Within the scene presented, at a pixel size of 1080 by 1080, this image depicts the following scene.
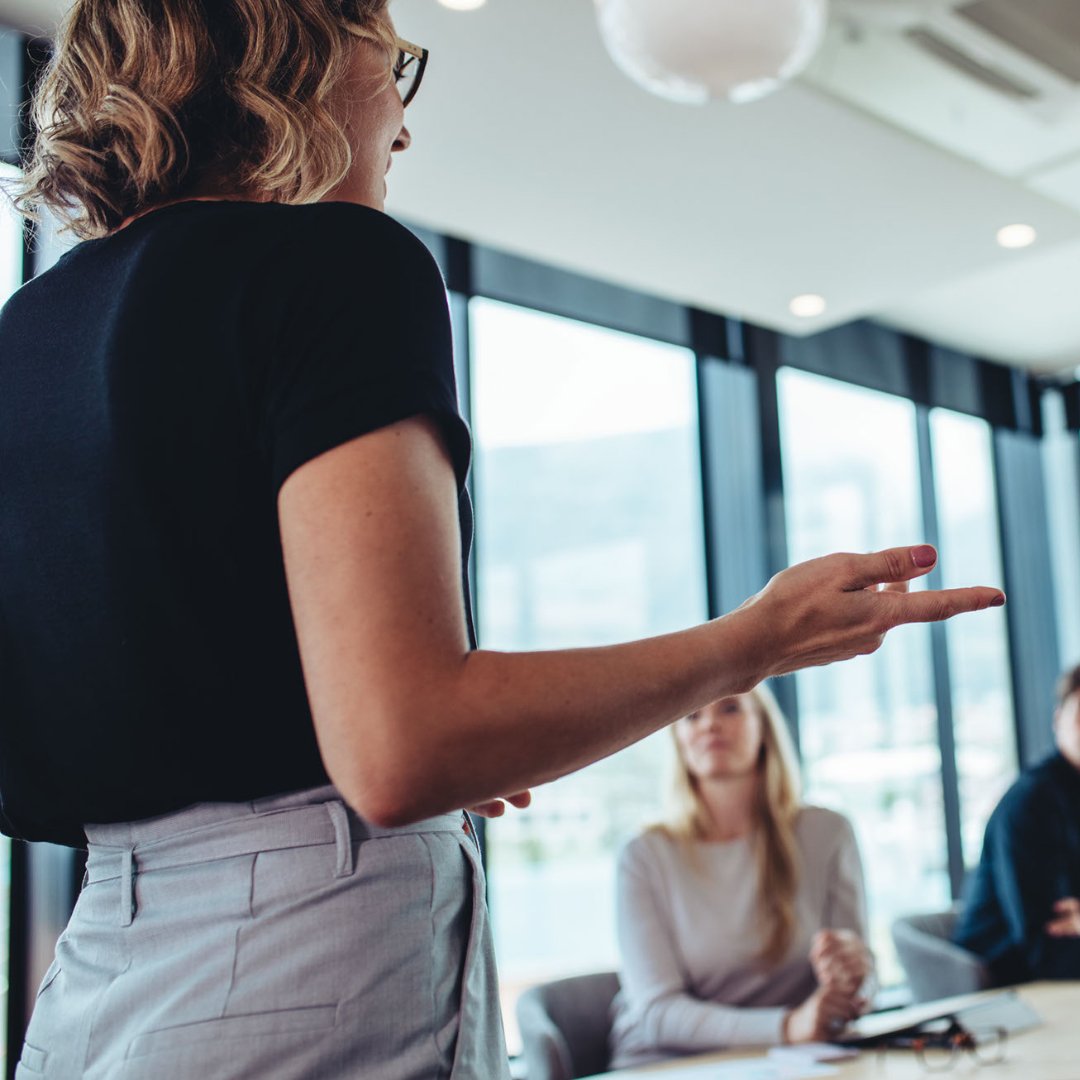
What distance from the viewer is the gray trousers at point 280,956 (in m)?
0.69

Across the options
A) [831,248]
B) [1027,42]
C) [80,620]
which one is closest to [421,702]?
[80,620]

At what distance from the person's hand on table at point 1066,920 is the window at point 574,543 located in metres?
1.50

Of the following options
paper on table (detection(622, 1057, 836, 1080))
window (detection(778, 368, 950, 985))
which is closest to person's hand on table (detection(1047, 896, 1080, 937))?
paper on table (detection(622, 1057, 836, 1080))

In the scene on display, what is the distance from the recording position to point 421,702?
2.10 feet

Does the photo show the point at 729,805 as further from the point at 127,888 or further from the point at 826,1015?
the point at 127,888

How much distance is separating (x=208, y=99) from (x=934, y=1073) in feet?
6.45

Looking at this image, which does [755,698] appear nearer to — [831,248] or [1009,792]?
[1009,792]

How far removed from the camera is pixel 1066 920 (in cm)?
340

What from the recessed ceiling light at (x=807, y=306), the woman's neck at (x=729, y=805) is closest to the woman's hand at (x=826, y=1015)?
the woman's neck at (x=729, y=805)

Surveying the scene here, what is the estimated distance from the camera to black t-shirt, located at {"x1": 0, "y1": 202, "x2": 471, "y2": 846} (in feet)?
2.27

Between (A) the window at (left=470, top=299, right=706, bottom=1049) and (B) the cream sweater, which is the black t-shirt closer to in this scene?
(B) the cream sweater

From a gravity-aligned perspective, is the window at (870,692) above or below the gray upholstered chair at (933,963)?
above

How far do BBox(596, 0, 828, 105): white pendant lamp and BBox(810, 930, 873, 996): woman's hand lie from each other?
1.84 m

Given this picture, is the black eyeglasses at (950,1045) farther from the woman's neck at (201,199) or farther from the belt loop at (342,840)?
the woman's neck at (201,199)
